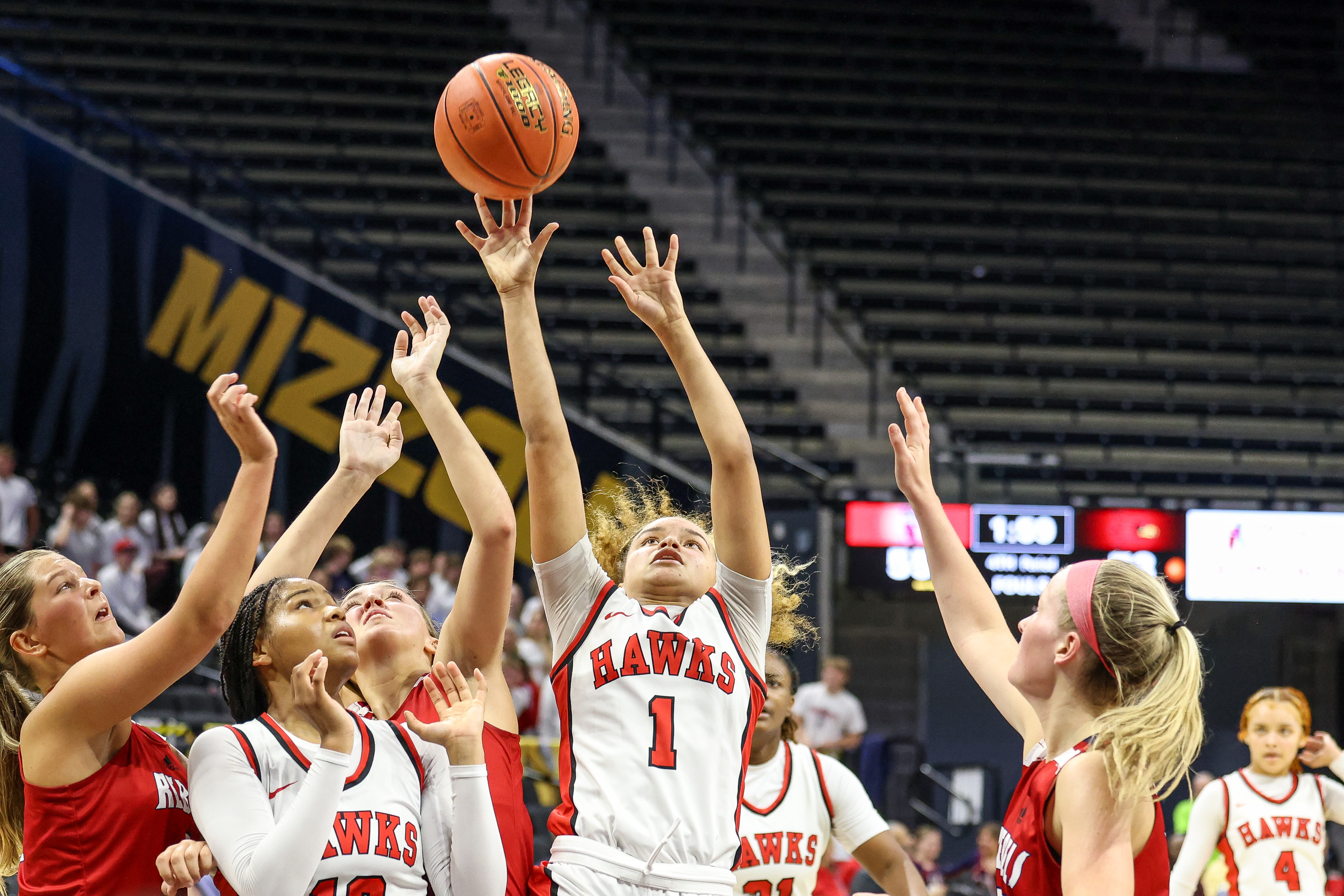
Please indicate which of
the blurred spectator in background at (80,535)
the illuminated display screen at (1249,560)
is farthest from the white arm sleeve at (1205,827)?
the blurred spectator in background at (80,535)

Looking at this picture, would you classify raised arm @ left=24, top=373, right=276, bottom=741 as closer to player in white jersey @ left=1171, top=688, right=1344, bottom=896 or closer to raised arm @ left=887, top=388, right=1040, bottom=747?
raised arm @ left=887, top=388, right=1040, bottom=747

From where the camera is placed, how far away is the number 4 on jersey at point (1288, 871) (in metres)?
5.47

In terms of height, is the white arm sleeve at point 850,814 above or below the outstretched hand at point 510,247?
below

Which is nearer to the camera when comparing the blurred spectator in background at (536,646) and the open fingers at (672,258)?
the open fingers at (672,258)

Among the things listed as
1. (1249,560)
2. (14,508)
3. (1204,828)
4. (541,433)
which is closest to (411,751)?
(541,433)

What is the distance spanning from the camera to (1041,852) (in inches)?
99.9

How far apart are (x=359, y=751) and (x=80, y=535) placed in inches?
314

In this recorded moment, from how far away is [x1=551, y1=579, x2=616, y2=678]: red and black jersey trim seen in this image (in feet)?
10.1

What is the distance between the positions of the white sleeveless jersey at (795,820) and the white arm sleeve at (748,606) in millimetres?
1206

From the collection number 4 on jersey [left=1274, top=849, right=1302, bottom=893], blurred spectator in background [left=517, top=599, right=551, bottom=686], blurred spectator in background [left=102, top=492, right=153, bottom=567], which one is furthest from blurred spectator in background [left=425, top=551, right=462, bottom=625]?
number 4 on jersey [left=1274, top=849, right=1302, bottom=893]

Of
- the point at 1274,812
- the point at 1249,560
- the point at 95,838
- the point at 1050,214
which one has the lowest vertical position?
the point at 1274,812

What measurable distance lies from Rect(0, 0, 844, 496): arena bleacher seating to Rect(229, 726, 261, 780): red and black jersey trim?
9.56 meters

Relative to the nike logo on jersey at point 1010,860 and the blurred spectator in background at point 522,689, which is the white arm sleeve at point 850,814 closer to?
the nike logo on jersey at point 1010,860

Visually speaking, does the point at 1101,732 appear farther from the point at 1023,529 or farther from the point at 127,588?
the point at 127,588
